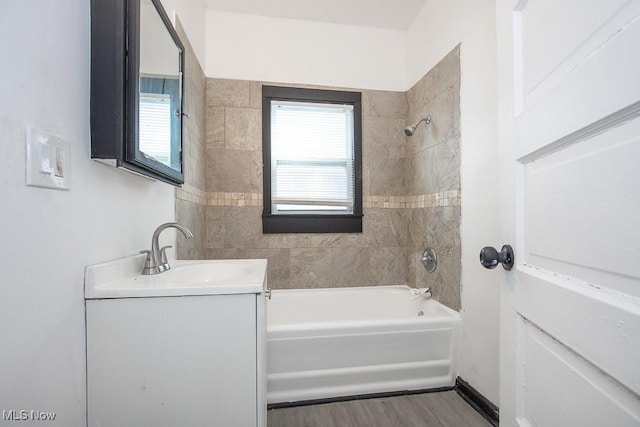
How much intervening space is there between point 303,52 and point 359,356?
2307mm

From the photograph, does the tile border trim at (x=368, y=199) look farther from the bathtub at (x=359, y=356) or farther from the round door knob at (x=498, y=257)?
the round door knob at (x=498, y=257)

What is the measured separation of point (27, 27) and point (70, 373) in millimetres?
856

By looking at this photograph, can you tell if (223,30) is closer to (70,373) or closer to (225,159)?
(225,159)

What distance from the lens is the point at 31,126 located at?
64 cm

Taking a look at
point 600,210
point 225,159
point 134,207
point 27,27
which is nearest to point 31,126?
point 27,27

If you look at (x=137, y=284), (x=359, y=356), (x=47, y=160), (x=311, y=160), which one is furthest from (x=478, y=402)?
(x=47, y=160)

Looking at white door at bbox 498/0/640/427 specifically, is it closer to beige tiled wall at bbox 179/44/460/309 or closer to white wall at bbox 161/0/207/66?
beige tiled wall at bbox 179/44/460/309

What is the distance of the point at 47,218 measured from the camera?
2.28 feet

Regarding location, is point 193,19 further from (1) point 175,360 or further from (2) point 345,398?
(2) point 345,398

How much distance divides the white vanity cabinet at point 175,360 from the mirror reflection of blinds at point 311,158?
154 cm

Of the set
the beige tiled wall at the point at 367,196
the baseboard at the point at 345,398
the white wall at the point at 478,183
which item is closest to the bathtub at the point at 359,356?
the baseboard at the point at 345,398

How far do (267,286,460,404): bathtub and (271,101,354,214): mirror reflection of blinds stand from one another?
104 cm

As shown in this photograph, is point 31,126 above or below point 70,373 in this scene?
above

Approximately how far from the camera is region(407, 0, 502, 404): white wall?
150 centimetres
